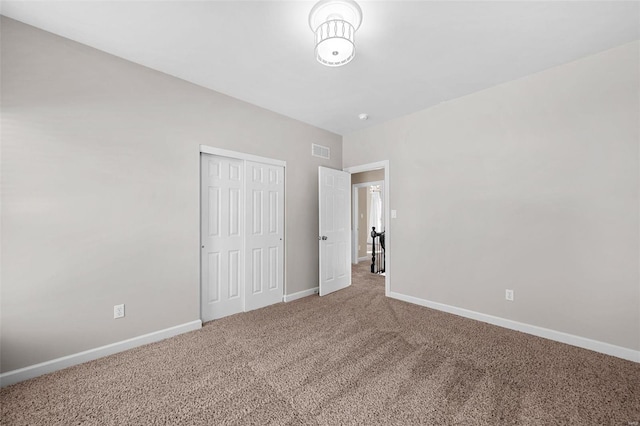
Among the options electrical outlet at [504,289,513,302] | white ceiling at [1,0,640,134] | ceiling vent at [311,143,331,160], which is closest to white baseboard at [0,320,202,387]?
white ceiling at [1,0,640,134]

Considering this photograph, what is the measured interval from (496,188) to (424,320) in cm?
177

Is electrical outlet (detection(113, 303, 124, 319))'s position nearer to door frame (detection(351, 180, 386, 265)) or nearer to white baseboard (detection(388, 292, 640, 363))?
white baseboard (detection(388, 292, 640, 363))

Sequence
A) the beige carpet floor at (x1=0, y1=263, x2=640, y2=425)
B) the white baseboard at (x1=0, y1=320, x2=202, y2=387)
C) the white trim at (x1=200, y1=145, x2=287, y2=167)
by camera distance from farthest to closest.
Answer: the white trim at (x1=200, y1=145, x2=287, y2=167) → the white baseboard at (x1=0, y1=320, x2=202, y2=387) → the beige carpet floor at (x1=0, y1=263, x2=640, y2=425)

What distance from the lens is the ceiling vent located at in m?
4.28

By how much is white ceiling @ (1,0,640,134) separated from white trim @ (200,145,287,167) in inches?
28.1

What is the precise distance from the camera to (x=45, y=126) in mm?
2109

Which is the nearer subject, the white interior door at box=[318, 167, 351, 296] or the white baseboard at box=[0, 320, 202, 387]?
the white baseboard at box=[0, 320, 202, 387]

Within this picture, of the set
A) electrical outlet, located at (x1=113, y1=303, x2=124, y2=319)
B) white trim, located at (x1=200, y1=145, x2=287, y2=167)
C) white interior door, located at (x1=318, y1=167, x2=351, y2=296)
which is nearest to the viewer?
electrical outlet, located at (x1=113, y1=303, x2=124, y2=319)

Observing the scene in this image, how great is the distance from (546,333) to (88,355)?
14.3 feet

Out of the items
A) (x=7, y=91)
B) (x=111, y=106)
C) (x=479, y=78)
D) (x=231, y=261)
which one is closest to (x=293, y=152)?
(x=231, y=261)

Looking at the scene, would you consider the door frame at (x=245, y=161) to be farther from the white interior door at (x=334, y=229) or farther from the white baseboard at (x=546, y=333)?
the white baseboard at (x=546, y=333)

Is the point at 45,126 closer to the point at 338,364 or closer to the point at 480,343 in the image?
the point at 338,364

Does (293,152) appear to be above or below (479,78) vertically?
below

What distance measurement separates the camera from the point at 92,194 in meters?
2.31
